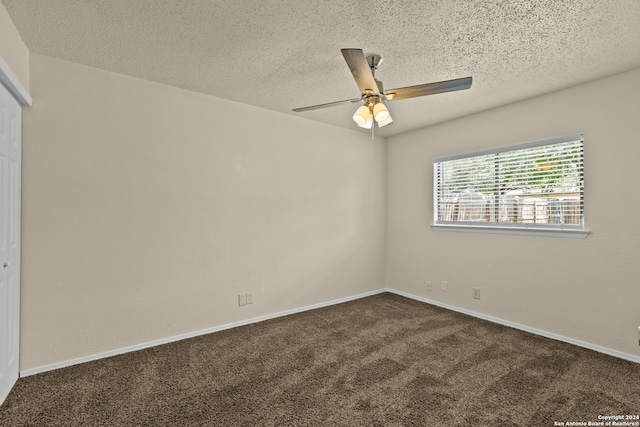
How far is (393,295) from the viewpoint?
4.51 metres

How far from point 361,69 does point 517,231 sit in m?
2.55

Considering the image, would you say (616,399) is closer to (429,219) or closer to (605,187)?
(605,187)

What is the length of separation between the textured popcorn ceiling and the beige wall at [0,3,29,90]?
50mm

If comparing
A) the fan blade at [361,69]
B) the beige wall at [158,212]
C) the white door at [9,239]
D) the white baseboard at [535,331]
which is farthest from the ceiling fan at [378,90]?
the white baseboard at [535,331]

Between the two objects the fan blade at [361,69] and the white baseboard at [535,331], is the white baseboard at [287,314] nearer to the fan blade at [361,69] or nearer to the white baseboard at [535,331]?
the white baseboard at [535,331]

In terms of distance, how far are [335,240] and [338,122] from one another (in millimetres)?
1568

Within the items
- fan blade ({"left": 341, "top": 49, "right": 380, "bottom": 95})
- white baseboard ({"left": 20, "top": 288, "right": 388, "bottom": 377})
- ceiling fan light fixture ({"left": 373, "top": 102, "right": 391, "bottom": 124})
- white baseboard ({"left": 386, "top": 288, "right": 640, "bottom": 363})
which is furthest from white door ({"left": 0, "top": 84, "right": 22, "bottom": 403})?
white baseboard ({"left": 386, "top": 288, "right": 640, "bottom": 363})

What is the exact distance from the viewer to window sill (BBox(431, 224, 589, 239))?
287 cm

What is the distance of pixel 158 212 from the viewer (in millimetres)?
2857

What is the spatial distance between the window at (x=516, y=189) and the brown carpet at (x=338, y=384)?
117 cm

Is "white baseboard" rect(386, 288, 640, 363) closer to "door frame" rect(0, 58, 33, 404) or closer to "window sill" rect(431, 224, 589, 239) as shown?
"window sill" rect(431, 224, 589, 239)

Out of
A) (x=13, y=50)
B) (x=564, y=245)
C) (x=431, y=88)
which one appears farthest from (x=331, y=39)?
(x=564, y=245)

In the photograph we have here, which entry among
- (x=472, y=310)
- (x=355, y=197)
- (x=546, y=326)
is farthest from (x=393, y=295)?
(x=546, y=326)

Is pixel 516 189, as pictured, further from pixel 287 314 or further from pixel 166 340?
pixel 166 340
